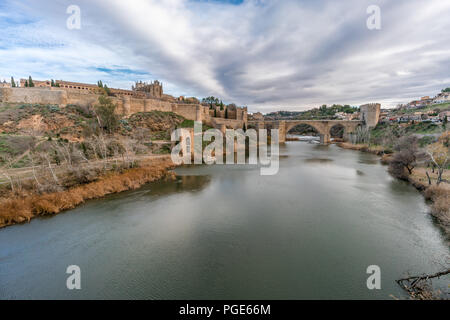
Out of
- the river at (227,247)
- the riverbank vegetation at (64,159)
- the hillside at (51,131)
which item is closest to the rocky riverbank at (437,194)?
the river at (227,247)

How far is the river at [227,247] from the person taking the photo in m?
5.10

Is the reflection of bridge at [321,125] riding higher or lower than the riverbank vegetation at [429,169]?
higher

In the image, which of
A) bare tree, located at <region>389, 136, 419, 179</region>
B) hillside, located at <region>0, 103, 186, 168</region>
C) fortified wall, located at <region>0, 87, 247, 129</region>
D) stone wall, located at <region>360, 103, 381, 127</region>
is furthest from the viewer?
stone wall, located at <region>360, 103, 381, 127</region>

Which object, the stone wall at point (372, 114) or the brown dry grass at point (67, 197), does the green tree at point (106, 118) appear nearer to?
the brown dry grass at point (67, 197)

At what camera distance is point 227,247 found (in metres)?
6.77

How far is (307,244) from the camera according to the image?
6879mm

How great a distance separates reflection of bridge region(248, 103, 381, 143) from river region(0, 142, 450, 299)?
39478 millimetres

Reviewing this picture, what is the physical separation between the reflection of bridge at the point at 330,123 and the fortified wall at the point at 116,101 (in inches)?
479

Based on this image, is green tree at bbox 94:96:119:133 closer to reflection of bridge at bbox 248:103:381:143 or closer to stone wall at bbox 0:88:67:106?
stone wall at bbox 0:88:67:106

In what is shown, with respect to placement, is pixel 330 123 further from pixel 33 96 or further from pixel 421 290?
pixel 33 96

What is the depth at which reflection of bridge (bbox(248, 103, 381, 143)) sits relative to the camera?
43.4 metres

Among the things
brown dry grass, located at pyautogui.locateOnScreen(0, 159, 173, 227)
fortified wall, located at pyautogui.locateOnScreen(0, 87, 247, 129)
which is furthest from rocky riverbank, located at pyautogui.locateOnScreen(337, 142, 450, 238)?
fortified wall, located at pyautogui.locateOnScreen(0, 87, 247, 129)
